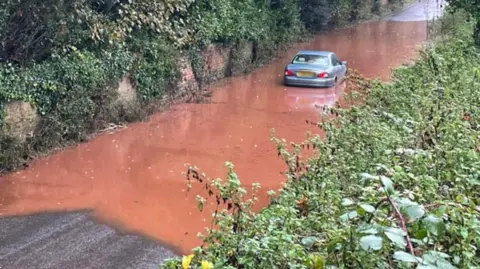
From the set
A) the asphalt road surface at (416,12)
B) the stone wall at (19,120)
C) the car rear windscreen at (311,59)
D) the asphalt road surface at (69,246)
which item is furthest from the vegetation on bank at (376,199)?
the asphalt road surface at (416,12)

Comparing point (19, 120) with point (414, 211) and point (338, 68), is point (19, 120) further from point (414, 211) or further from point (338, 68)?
point (338, 68)

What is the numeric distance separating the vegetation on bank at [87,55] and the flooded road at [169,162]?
0.59 meters

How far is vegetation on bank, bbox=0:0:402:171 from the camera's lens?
13.2 meters

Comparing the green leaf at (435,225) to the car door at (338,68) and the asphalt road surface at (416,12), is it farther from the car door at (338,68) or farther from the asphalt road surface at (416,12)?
the asphalt road surface at (416,12)

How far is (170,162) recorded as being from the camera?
1325cm

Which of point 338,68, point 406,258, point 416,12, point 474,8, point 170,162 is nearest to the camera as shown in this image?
point 406,258

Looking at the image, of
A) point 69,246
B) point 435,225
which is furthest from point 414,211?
point 69,246

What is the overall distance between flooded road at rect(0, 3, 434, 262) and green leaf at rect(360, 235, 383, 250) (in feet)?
22.9

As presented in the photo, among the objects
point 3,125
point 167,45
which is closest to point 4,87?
point 3,125

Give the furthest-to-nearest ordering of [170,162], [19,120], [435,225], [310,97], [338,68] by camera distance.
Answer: [338,68]
[310,97]
[170,162]
[19,120]
[435,225]

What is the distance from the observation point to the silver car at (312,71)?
68.6 ft

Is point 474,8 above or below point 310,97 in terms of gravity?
above

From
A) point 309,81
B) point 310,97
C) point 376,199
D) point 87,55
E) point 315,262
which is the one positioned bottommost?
point 310,97

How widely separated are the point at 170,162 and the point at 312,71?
9.18 metres
